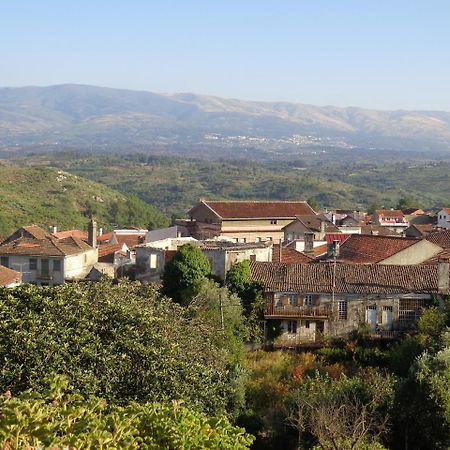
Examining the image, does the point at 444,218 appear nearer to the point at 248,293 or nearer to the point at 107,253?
the point at 107,253

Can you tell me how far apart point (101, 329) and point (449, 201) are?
12545 cm

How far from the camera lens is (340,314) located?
27891 mm

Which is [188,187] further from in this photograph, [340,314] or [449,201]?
[340,314]

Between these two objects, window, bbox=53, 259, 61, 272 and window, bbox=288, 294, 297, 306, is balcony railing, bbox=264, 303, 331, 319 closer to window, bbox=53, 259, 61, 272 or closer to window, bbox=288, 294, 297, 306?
window, bbox=288, 294, 297, 306

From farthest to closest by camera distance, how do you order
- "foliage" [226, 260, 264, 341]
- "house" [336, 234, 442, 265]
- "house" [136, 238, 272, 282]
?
"house" [336, 234, 442, 265]
"house" [136, 238, 272, 282]
"foliage" [226, 260, 264, 341]

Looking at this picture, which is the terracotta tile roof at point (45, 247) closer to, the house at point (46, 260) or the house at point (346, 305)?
the house at point (46, 260)

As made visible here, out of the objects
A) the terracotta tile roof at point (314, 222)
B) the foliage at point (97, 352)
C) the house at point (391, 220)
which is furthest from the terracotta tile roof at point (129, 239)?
the foliage at point (97, 352)

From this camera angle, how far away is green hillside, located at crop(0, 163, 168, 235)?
75750mm

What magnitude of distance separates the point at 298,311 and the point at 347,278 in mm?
2397

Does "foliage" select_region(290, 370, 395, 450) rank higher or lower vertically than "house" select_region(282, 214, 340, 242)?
higher

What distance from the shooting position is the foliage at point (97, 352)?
16.5 metres

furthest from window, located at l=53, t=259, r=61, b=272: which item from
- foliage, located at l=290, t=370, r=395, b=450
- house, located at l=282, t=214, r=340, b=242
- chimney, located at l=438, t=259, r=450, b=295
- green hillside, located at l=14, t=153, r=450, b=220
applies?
green hillside, located at l=14, t=153, r=450, b=220

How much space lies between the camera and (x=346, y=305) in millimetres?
27906

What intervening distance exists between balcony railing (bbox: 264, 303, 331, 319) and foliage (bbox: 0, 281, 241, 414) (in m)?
8.23
